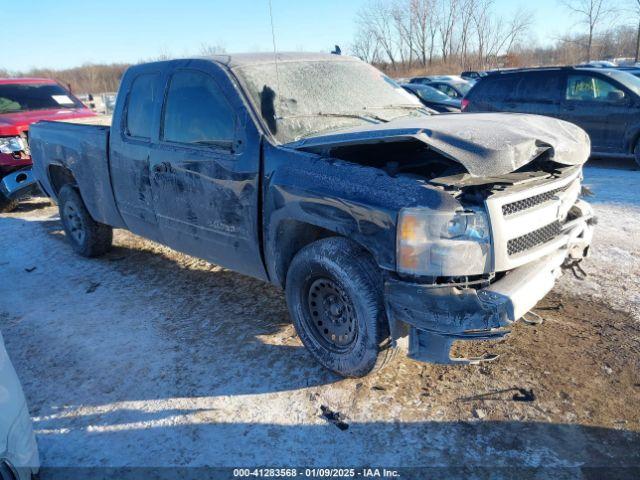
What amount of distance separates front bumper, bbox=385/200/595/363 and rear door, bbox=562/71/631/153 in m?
7.50

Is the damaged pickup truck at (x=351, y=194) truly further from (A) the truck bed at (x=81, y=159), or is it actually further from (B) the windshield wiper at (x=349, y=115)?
(A) the truck bed at (x=81, y=159)

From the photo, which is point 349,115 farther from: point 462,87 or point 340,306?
point 462,87

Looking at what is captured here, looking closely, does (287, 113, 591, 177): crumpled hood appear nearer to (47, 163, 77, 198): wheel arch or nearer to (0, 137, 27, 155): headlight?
(47, 163, 77, 198): wheel arch

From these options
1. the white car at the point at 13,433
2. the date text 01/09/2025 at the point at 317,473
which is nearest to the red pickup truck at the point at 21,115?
the white car at the point at 13,433

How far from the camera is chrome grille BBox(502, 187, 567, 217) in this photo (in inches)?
102

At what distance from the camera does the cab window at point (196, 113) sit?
3498mm

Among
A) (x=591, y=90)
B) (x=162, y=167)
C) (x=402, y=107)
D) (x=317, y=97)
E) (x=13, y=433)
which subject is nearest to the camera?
(x=13, y=433)

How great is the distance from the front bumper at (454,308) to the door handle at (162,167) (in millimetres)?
2101

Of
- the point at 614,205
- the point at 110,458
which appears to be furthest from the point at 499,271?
the point at 614,205

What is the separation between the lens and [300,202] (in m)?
2.97

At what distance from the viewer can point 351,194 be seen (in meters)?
2.69

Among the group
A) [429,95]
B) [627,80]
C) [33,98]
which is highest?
[33,98]

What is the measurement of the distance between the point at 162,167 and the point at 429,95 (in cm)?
1205

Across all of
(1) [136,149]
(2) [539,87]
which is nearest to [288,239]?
(1) [136,149]
